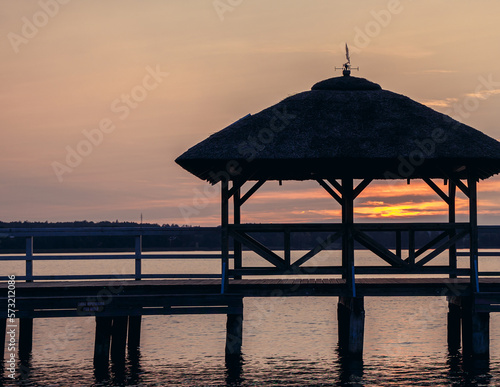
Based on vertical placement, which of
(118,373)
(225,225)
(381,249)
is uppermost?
(225,225)

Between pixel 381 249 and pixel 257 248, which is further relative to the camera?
pixel 257 248

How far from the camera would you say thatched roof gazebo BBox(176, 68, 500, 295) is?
1925 centimetres

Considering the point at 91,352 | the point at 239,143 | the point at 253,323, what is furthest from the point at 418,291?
the point at 253,323

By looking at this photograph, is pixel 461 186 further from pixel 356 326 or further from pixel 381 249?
pixel 356 326

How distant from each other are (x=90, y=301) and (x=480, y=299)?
884 centimetres

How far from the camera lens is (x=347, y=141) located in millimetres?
19578

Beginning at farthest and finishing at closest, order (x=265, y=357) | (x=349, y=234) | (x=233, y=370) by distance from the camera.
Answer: (x=265, y=357)
(x=233, y=370)
(x=349, y=234)

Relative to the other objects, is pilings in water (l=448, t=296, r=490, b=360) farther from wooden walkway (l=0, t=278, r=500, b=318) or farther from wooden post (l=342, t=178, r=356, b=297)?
wooden post (l=342, t=178, r=356, b=297)

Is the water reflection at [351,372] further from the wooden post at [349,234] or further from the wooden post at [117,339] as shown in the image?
the wooden post at [117,339]

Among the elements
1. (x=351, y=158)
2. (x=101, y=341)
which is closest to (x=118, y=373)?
(x=101, y=341)

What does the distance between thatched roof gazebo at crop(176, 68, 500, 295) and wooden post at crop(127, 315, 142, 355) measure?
4.81 metres

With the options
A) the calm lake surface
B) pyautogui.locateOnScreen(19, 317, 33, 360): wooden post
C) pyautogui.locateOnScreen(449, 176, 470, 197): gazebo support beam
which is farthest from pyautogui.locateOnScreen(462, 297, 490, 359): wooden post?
pyautogui.locateOnScreen(19, 317, 33, 360): wooden post

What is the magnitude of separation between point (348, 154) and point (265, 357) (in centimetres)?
725

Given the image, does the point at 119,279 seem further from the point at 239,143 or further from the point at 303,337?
the point at 303,337
